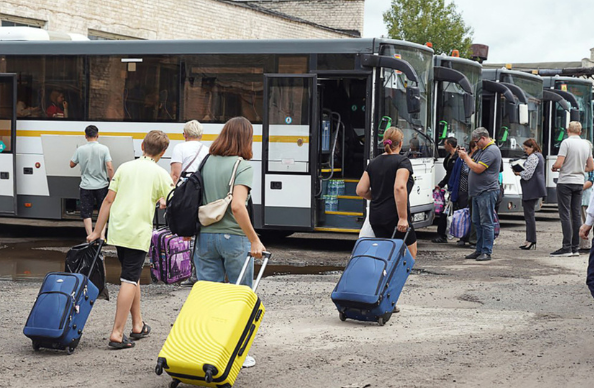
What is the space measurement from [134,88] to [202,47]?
1.33m

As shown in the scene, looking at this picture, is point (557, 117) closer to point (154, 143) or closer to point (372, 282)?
point (372, 282)

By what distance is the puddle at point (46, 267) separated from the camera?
11031 millimetres

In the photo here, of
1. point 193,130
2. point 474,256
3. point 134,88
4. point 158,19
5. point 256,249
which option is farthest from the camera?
point 158,19

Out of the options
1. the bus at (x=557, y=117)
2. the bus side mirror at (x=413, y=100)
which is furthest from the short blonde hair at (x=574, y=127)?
the bus at (x=557, y=117)

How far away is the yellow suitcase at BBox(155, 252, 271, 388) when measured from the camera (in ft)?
18.1

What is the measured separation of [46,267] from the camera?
11.8 metres

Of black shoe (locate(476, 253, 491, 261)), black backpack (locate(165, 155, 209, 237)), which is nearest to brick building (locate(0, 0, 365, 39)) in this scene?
black shoe (locate(476, 253, 491, 261))

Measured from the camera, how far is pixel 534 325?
315 inches

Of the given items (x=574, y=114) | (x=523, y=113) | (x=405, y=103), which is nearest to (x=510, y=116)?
(x=523, y=113)

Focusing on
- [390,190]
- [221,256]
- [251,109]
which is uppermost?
[251,109]

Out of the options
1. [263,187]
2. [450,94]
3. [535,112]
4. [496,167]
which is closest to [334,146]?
[263,187]

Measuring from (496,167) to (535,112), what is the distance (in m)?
7.66

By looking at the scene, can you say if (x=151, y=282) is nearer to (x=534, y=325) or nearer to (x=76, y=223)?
(x=534, y=325)

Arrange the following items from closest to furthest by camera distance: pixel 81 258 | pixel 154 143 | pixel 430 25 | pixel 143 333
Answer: pixel 154 143 < pixel 81 258 < pixel 143 333 < pixel 430 25
